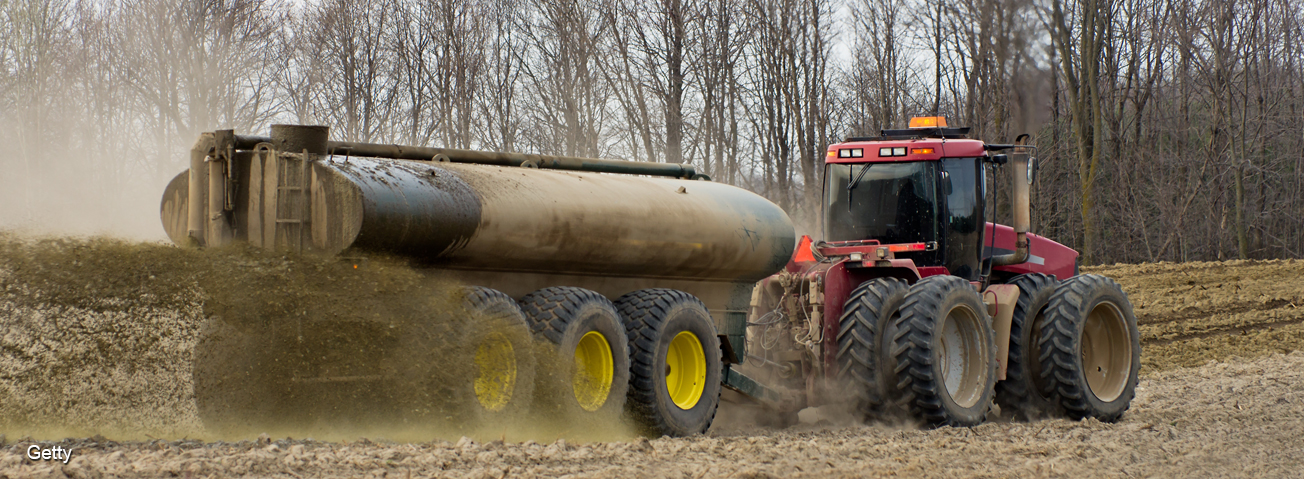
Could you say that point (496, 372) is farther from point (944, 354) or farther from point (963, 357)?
point (963, 357)

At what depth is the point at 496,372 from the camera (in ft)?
20.3

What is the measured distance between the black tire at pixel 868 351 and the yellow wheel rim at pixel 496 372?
263 cm

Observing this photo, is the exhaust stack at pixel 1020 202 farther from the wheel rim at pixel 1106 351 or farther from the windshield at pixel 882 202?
the wheel rim at pixel 1106 351

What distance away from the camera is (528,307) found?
6480mm

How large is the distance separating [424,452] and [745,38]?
23578 millimetres

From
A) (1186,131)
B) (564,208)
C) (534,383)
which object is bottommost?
(534,383)

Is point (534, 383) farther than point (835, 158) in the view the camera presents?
No

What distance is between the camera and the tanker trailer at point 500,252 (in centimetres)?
568

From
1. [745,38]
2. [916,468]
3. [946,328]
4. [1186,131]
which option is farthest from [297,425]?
[1186,131]

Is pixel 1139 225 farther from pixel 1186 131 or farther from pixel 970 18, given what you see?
pixel 970 18

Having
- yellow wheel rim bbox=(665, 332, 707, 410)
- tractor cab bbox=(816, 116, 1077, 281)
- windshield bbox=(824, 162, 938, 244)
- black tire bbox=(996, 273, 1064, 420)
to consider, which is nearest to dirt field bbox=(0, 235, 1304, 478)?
yellow wheel rim bbox=(665, 332, 707, 410)

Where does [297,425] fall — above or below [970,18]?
below

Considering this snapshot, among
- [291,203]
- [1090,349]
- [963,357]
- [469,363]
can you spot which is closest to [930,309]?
[963,357]

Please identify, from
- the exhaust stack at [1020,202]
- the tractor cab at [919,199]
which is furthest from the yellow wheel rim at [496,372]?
the exhaust stack at [1020,202]
